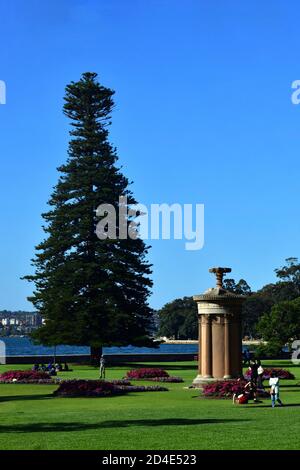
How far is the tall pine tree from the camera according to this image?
60.8 m

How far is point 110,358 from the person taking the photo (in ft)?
213

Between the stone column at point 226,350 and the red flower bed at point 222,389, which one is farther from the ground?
the stone column at point 226,350

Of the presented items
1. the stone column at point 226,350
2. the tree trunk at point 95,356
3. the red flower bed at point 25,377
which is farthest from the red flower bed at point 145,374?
the tree trunk at point 95,356

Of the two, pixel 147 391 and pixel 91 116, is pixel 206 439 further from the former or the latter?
pixel 91 116

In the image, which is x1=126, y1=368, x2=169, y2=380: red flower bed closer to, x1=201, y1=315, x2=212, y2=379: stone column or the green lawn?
x1=201, y1=315, x2=212, y2=379: stone column

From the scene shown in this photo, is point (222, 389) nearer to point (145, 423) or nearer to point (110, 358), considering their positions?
point (145, 423)

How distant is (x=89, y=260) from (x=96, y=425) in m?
44.0

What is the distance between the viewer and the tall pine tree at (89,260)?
60.8m

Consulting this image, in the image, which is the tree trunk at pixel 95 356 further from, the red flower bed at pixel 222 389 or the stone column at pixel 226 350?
the red flower bed at pixel 222 389

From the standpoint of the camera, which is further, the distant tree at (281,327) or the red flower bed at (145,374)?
the distant tree at (281,327)

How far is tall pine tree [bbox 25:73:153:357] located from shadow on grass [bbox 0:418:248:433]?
39.0m

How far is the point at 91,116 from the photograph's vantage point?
219 ft

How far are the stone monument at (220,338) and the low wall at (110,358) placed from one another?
25172mm

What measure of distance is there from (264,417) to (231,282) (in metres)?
127
